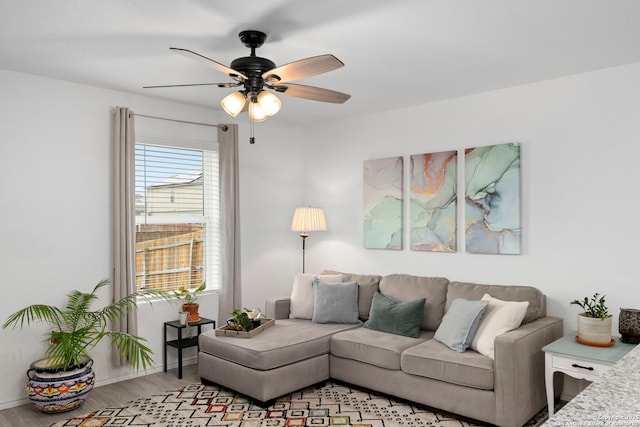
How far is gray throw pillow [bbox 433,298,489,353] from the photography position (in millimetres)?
3449

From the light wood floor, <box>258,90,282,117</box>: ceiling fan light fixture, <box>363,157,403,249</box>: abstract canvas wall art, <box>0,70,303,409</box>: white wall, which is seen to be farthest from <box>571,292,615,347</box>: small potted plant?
<box>0,70,303,409</box>: white wall

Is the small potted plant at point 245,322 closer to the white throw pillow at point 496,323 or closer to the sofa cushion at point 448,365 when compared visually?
the sofa cushion at point 448,365

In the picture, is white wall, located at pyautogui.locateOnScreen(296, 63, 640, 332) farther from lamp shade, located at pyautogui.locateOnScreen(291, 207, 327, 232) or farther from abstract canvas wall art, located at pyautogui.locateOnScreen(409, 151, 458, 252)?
lamp shade, located at pyautogui.locateOnScreen(291, 207, 327, 232)

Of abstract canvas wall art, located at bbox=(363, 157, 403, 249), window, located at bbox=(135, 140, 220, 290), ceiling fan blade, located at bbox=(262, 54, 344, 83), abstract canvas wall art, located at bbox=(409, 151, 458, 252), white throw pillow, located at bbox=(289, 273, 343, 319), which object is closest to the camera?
ceiling fan blade, located at bbox=(262, 54, 344, 83)

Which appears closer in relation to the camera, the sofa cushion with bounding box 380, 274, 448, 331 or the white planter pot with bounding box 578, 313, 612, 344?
the white planter pot with bounding box 578, 313, 612, 344

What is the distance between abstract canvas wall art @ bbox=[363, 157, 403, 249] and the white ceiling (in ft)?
3.29

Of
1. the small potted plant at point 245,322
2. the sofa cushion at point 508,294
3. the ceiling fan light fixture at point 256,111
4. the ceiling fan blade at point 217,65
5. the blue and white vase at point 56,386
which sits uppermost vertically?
the ceiling fan blade at point 217,65

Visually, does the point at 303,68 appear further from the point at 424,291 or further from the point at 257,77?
the point at 424,291

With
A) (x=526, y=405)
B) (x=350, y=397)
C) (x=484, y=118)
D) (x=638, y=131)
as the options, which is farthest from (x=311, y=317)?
(x=638, y=131)

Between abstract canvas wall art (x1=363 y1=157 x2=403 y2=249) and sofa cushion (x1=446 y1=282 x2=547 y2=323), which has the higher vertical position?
abstract canvas wall art (x1=363 y1=157 x2=403 y2=249)

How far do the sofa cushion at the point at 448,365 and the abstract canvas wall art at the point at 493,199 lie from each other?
3.40 feet

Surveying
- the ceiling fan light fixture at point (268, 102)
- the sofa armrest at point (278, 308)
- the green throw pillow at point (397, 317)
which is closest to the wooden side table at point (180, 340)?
the sofa armrest at point (278, 308)

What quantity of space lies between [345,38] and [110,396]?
3269 millimetres

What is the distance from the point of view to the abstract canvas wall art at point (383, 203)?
475cm
